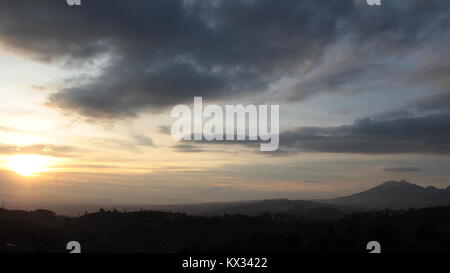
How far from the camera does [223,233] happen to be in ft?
126

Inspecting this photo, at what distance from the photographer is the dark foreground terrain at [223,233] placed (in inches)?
1235

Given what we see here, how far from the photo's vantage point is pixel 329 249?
30375 millimetres

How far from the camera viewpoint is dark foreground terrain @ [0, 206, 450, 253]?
3136 centimetres
